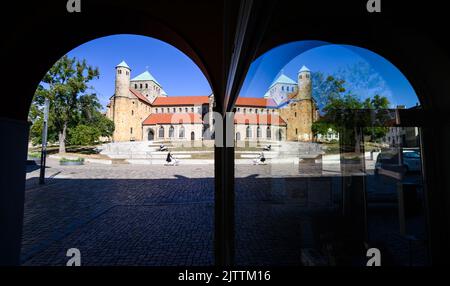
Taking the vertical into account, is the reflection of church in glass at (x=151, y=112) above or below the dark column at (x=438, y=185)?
above

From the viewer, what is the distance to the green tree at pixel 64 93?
73.5ft

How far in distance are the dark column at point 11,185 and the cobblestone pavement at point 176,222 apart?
2.74ft

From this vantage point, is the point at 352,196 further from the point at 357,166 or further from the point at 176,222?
the point at 176,222

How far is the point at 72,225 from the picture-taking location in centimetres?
482

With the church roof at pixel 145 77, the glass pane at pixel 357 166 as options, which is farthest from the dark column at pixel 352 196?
the church roof at pixel 145 77

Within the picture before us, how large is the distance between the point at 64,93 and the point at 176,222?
83.1 feet

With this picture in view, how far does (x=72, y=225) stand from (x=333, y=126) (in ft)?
19.5

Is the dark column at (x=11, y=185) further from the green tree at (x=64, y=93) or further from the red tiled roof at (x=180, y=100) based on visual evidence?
the red tiled roof at (x=180, y=100)

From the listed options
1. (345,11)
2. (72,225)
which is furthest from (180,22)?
(72,225)

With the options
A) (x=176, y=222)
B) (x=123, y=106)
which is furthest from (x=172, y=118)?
(x=176, y=222)

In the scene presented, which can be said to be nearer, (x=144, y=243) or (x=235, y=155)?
(x=235, y=155)
